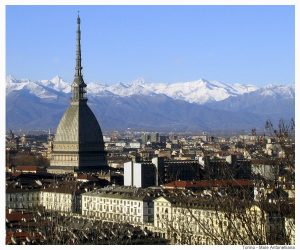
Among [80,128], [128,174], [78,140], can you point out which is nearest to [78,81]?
[80,128]

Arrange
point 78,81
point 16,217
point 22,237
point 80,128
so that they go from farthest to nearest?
point 78,81
point 80,128
point 16,217
point 22,237

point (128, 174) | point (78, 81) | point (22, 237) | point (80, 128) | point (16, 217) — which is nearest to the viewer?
point (22, 237)

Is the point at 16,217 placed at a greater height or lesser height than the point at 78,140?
lesser

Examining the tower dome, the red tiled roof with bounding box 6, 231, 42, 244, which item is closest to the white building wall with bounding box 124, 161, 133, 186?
the tower dome

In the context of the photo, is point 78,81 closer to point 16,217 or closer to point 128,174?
point 128,174

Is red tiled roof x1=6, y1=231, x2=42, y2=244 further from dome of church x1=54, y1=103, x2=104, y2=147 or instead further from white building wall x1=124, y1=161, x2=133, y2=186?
dome of church x1=54, y1=103, x2=104, y2=147

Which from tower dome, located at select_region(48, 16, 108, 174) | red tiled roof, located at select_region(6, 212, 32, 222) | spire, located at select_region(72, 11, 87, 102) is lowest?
red tiled roof, located at select_region(6, 212, 32, 222)

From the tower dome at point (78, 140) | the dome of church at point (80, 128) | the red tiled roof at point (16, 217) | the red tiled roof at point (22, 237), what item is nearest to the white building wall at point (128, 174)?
the tower dome at point (78, 140)

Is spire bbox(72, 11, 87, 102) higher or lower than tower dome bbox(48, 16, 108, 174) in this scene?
higher

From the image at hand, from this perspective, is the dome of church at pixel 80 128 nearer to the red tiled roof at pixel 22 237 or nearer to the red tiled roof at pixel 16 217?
the red tiled roof at pixel 16 217
